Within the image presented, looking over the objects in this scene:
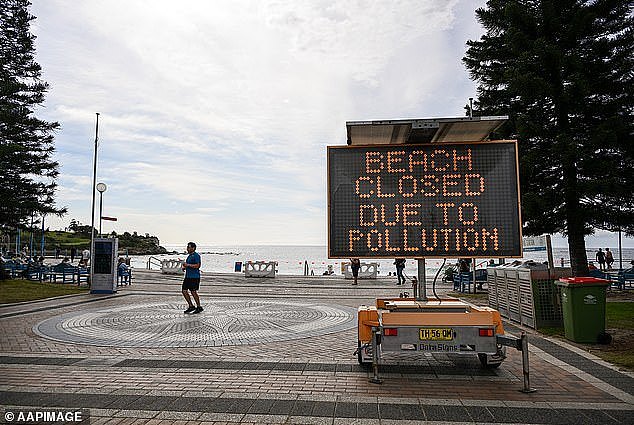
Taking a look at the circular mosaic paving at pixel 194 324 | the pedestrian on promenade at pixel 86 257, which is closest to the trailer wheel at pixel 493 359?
the circular mosaic paving at pixel 194 324

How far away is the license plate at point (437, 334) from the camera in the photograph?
A: 225 inches

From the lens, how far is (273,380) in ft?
19.2

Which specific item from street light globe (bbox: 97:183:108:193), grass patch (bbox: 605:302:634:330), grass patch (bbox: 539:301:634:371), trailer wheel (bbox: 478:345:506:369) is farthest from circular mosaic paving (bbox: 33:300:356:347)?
street light globe (bbox: 97:183:108:193)

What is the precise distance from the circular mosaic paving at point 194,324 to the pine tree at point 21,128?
1455 cm

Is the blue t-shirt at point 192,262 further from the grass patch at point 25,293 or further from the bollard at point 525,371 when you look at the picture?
the bollard at point 525,371

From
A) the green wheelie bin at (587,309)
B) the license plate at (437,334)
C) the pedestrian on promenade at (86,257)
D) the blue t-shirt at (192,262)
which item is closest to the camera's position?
the license plate at (437,334)

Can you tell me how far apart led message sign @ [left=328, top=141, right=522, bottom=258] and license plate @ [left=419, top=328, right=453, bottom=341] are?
1.01 m

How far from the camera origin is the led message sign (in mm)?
6285

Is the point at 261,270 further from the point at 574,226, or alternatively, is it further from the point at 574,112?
the point at 574,112

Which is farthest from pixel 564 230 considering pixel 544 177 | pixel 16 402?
pixel 16 402

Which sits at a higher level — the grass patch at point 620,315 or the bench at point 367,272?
the bench at point 367,272

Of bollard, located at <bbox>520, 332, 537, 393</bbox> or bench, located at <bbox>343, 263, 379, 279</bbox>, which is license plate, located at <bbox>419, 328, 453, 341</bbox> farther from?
bench, located at <bbox>343, 263, 379, 279</bbox>

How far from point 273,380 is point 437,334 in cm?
217

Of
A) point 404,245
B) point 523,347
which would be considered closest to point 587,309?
point 523,347
